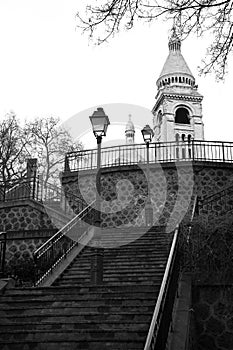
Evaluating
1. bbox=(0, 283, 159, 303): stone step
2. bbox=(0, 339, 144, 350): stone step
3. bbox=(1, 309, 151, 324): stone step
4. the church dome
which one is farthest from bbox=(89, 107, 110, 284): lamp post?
the church dome

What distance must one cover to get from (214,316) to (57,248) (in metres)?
5.71

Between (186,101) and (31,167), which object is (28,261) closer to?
(31,167)

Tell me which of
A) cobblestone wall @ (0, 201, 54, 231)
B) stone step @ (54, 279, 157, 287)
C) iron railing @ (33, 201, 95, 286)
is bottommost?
stone step @ (54, 279, 157, 287)

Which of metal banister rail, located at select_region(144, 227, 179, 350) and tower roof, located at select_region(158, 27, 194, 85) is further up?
tower roof, located at select_region(158, 27, 194, 85)

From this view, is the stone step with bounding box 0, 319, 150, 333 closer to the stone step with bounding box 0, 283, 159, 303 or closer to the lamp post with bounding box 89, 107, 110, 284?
the stone step with bounding box 0, 283, 159, 303

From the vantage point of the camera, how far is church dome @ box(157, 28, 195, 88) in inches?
2354

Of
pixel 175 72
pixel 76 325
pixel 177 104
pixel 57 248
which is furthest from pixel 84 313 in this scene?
pixel 175 72

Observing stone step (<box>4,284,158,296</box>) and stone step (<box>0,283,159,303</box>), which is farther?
stone step (<box>4,284,158,296</box>)

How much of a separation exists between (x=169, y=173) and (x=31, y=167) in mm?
6350

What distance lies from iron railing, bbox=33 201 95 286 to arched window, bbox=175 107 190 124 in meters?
44.9

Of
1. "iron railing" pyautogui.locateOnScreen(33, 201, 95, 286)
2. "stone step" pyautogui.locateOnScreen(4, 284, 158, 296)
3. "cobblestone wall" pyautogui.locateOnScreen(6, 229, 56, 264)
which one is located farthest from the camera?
"cobblestone wall" pyautogui.locateOnScreen(6, 229, 56, 264)

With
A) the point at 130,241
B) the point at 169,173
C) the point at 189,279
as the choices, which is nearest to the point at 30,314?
the point at 189,279

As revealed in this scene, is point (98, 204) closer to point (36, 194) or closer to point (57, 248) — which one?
point (57, 248)

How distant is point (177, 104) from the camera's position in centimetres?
5944
